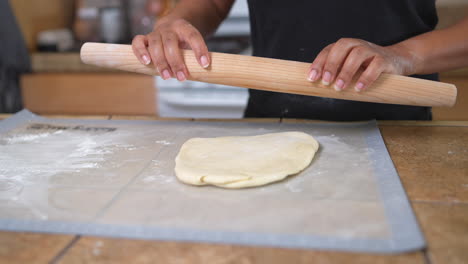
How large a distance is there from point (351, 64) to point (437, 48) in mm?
214

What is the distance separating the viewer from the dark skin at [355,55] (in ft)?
2.55

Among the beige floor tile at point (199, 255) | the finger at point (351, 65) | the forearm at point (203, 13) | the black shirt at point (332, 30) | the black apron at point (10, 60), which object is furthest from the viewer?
the black apron at point (10, 60)

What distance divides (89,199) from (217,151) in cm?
26

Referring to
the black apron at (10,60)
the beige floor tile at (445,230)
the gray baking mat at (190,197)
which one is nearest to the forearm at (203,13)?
the gray baking mat at (190,197)

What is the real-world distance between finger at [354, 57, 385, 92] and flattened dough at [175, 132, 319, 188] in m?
0.14

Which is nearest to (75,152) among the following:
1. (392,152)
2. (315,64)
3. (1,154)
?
(1,154)

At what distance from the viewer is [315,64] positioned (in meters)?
0.79

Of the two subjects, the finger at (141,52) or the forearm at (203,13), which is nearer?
the finger at (141,52)

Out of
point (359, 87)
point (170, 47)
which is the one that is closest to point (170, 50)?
point (170, 47)

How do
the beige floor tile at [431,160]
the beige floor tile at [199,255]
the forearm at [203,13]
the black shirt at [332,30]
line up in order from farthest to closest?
1. the forearm at [203,13]
2. the black shirt at [332,30]
3. the beige floor tile at [431,160]
4. the beige floor tile at [199,255]

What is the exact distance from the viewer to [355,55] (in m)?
0.77

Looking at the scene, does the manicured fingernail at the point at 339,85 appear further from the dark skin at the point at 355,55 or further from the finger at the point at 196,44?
the finger at the point at 196,44

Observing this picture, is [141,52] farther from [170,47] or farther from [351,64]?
[351,64]

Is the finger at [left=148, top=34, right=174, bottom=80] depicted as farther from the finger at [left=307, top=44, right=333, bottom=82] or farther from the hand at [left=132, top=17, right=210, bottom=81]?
the finger at [left=307, top=44, right=333, bottom=82]
